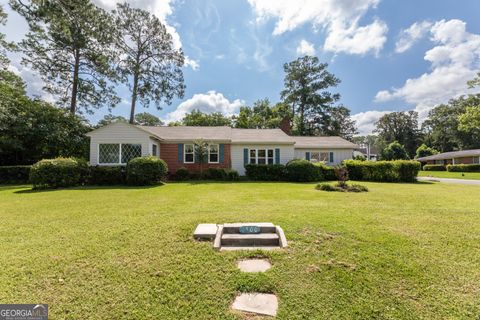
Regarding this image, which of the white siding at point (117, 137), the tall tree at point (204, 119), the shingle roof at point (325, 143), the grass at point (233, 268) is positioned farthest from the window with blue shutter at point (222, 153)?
the tall tree at point (204, 119)

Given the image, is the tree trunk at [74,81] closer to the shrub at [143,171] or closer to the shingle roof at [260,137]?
the shrub at [143,171]

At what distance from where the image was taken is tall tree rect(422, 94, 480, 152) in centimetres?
4712

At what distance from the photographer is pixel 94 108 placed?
23.0 metres

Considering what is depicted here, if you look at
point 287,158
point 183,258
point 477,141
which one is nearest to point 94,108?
point 287,158

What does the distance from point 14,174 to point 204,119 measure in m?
24.3

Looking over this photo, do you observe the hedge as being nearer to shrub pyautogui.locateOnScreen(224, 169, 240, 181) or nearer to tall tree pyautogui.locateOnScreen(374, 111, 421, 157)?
shrub pyautogui.locateOnScreen(224, 169, 240, 181)

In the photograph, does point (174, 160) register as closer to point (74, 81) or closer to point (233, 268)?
point (74, 81)

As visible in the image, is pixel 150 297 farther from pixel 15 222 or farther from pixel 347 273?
pixel 15 222

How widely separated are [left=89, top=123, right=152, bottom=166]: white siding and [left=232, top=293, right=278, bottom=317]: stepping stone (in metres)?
13.1

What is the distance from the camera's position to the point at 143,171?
12.2 meters

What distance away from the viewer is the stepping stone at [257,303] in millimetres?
2488

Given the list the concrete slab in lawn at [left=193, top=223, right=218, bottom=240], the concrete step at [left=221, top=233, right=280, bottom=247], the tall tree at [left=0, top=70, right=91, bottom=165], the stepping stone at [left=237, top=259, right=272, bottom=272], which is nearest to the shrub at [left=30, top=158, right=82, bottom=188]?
the tall tree at [left=0, top=70, right=91, bottom=165]

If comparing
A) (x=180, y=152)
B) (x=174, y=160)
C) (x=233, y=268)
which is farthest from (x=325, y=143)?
(x=233, y=268)

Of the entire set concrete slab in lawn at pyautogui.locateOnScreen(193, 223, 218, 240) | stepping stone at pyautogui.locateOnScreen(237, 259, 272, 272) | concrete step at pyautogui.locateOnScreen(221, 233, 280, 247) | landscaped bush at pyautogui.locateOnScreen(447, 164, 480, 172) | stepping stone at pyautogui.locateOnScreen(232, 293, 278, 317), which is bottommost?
stepping stone at pyautogui.locateOnScreen(232, 293, 278, 317)
